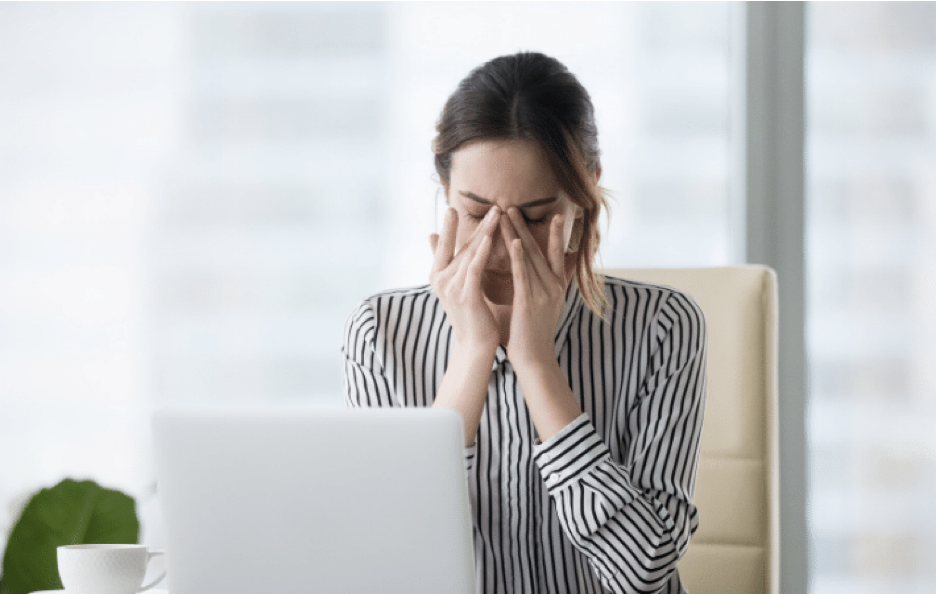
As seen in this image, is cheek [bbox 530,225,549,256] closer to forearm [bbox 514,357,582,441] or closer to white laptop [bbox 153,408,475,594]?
forearm [bbox 514,357,582,441]

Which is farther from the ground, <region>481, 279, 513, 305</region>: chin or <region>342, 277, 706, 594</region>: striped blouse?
<region>481, 279, 513, 305</region>: chin

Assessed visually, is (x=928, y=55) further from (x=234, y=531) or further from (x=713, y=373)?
(x=234, y=531)

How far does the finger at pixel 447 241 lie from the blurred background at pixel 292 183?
79cm

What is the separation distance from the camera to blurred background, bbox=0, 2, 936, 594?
195 centimetres

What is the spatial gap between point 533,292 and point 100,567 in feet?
1.95

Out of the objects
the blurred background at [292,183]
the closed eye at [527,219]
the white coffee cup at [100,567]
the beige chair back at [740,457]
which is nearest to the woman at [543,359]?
the closed eye at [527,219]

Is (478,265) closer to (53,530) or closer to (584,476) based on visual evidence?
(584,476)

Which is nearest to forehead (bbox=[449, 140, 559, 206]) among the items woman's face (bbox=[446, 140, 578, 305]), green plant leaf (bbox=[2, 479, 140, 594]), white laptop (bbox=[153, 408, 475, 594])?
woman's face (bbox=[446, 140, 578, 305])

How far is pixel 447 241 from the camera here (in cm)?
116

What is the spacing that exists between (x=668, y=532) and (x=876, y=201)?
3.98 feet

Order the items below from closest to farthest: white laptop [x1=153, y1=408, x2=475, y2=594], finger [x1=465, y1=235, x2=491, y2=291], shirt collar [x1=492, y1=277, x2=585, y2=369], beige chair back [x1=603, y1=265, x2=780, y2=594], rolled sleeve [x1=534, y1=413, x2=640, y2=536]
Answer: white laptop [x1=153, y1=408, x2=475, y2=594], rolled sleeve [x1=534, y1=413, x2=640, y2=536], finger [x1=465, y1=235, x2=491, y2=291], shirt collar [x1=492, y1=277, x2=585, y2=369], beige chair back [x1=603, y1=265, x2=780, y2=594]

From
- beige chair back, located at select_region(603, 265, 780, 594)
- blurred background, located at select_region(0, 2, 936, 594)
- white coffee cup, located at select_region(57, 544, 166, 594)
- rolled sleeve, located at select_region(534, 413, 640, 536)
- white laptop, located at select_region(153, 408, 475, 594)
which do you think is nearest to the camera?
white laptop, located at select_region(153, 408, 475, 594)

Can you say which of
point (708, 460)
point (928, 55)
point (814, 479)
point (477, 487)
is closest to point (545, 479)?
point (477, 487)

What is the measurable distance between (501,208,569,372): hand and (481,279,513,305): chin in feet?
0.30
